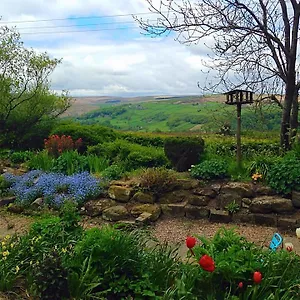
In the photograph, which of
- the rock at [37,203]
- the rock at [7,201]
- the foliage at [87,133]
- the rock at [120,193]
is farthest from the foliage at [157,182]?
the foliage at [87,133]

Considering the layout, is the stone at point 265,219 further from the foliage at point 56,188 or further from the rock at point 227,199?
the foliage at point 56,188

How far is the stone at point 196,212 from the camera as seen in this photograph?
17.7 ft

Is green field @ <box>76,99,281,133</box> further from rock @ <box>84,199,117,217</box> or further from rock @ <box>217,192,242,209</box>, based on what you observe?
rock @ <box>84,199,117,217</box>

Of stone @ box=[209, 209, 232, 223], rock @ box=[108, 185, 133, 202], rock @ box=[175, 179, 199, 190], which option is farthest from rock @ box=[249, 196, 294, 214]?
rock @ box=[108, 185, 133, 202]

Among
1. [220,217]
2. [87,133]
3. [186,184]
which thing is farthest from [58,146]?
[220,217]

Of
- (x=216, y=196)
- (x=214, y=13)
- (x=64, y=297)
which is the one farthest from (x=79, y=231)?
(x=214, y=13)

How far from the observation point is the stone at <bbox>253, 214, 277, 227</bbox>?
5078mm

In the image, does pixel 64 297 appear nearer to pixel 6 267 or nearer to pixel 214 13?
pixel 6 267

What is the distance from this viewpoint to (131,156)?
6.74m

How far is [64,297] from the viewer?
2477 millimetres

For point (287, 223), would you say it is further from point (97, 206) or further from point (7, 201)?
point (7, 201)

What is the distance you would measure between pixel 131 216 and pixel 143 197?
0.37 metres

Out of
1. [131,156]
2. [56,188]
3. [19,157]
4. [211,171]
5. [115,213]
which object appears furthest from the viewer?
[19,157]

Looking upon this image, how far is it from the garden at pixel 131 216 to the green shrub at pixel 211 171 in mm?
16
